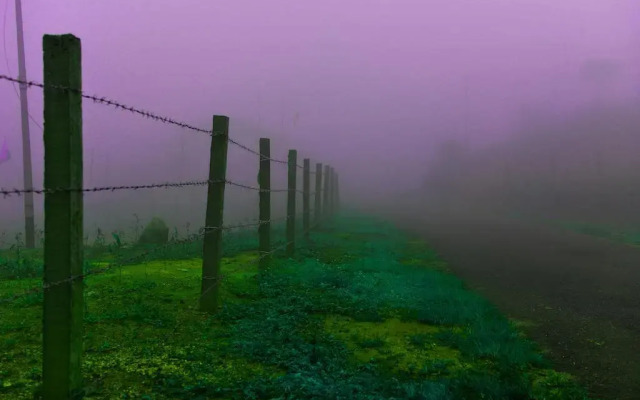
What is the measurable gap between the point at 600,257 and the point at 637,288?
3.90m

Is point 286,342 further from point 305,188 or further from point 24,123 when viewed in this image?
point 24,123

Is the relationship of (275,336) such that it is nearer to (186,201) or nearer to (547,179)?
(547,179)

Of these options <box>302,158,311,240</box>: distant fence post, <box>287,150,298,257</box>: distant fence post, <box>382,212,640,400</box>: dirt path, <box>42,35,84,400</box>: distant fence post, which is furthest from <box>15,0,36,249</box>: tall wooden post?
<box>42,35,84,400</box>: distant fence post

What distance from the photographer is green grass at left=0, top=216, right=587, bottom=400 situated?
353 centimetres

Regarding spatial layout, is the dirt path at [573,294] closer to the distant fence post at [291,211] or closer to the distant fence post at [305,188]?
the distant fence post at [291,211]

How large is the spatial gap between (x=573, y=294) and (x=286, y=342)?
529 centimetres

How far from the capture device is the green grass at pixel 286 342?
3.53 metres

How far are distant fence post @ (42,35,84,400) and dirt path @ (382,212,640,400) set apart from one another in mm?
3985

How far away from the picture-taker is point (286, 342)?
4.58 metres

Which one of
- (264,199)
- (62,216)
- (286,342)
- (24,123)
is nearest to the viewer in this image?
(62,216)

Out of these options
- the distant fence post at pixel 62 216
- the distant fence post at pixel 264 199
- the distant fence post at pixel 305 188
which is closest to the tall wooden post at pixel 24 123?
the distant fence post at pixel 305 188

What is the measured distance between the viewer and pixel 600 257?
37.5 feet

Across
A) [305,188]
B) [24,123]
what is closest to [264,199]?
[305,188]

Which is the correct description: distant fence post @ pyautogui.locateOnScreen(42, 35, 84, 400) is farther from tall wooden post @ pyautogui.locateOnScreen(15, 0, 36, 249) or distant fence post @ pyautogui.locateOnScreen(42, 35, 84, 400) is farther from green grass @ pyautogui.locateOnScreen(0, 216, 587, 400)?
tall wooden post @ pyautogui.locateOnScreen(15, 0, 36, 249)
